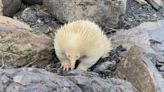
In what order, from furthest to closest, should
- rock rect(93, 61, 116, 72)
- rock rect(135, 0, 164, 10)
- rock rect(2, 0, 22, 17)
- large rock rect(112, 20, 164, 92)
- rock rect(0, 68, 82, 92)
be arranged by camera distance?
rock rect(135, 0, 164, 10) → rock rect(2, 0, 22, 17) → rock rect(93, 61, 116, 72) → large rock rect(112, 20, 164, 92) → rock rect(0, 68, 82, 92)

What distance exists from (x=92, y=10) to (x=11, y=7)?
42 centimetres

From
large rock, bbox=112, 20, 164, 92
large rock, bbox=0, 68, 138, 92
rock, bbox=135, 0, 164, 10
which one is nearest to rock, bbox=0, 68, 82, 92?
large rock, bbox=0, 68, 138, 92

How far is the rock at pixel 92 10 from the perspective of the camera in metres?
2.37

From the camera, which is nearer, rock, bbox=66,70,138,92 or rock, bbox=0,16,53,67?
rock, bbox=66,70,138,92

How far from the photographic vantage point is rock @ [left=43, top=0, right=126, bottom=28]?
7.77ft

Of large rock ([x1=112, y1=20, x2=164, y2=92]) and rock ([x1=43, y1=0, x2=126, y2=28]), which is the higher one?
rock ([x1=43, y1=0, x2=126, y2=28])

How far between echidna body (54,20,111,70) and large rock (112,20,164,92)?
0.13 meters

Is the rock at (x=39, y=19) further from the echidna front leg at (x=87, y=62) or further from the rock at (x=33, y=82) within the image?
the rock at (x=33, y=82)

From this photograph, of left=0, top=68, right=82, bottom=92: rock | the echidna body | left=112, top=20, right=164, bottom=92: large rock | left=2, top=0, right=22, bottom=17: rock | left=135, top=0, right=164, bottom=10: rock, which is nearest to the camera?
left=0, top=68, right=82, bottom=92: rock

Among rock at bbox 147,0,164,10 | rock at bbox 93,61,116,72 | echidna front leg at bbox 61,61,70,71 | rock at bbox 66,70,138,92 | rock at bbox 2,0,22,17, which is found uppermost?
rock at bbox 66,70,138,92

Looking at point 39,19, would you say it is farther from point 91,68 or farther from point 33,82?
point 33,82

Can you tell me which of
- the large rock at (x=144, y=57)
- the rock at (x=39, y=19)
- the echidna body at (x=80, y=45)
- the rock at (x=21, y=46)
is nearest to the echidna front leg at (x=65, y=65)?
the echidna body at (x=80, y=45)

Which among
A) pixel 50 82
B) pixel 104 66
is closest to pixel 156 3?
pixel 104 66

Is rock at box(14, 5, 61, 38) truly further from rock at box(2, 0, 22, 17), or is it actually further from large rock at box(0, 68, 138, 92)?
large rock at box(0, 68, 138, 92)
